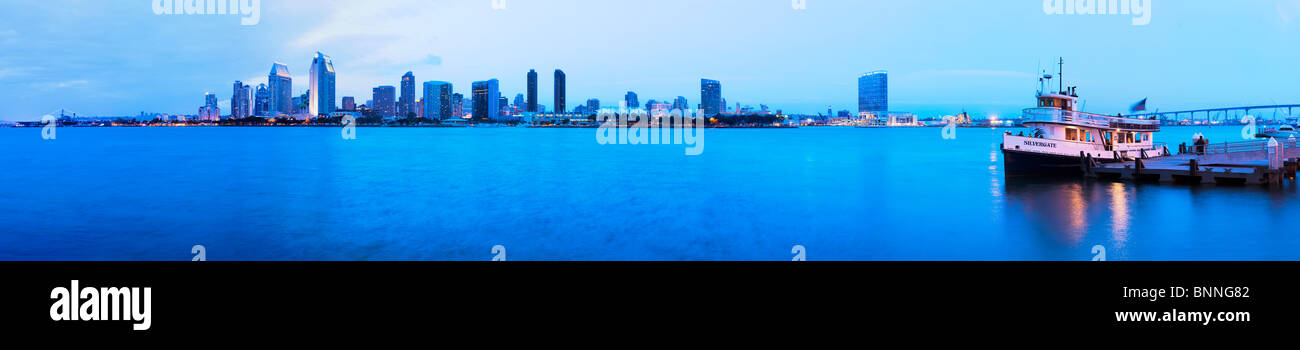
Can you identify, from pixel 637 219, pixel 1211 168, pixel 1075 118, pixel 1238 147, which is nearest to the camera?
pixel 637 219

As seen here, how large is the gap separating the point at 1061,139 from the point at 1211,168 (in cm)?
609

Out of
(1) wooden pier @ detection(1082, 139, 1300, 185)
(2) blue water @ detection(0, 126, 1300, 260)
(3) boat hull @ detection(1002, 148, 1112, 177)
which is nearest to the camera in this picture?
(2) blue water @ detection(0, 126, 1300, 260)

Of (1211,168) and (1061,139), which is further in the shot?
(1061,139)

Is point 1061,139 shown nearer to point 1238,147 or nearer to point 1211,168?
point 1211,168

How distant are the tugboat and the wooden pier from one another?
0.55 meters

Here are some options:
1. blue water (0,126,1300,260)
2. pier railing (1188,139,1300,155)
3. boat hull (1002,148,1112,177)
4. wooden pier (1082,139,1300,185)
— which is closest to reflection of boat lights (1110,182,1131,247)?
blue water (0,126,1300,260)

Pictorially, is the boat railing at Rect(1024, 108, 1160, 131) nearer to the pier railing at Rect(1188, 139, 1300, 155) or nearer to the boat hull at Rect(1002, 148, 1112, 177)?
the boat hull at Rect(1002, 148, 1112, 177)

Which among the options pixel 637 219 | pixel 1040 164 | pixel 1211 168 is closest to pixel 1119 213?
pixel 1211 168

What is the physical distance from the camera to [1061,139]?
3616 cm

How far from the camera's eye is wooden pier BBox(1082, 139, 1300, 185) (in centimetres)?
2998

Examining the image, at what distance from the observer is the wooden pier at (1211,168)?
30.0m
